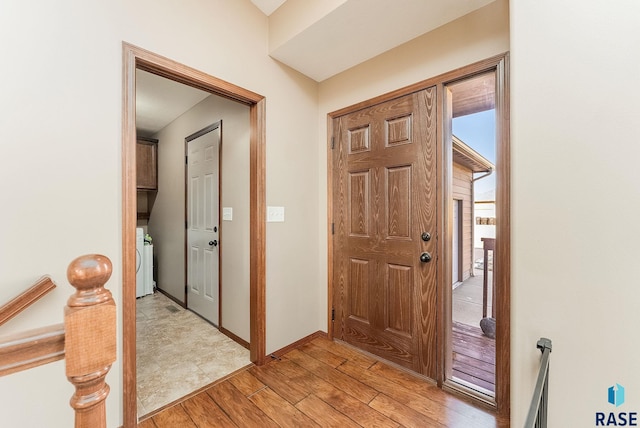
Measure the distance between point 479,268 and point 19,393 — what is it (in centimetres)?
688

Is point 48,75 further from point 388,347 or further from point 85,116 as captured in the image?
point 388,347

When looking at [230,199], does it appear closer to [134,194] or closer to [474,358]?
[134,194]

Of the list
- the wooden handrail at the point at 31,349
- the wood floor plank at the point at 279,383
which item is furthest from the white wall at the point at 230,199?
the wooden handrail at the point at 31,349

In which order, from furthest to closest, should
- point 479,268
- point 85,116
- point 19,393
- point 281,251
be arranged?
point 479,268, point 281,251, point 85,116, point 19,393

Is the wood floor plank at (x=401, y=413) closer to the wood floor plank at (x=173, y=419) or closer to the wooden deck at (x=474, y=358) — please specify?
the wooden deck at (x=474, y=358)

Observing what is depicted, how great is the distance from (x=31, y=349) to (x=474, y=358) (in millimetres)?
2730

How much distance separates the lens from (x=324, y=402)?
171 cm

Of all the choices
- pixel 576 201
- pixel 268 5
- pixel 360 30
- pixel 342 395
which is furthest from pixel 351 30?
pixel 342 395

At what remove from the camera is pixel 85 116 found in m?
1.36

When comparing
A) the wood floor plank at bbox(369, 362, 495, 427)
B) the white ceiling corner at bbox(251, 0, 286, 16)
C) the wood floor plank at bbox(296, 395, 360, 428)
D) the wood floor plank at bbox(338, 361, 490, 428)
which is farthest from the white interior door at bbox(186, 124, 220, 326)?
the wood floor plank at bbox(369, 362, 495, 427)

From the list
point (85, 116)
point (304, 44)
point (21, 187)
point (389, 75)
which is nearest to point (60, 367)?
point (21, 187)

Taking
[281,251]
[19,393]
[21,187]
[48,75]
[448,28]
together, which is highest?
[448,28]

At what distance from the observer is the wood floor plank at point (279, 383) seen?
5.80 feet

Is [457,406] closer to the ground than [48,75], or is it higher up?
closer to the ground
